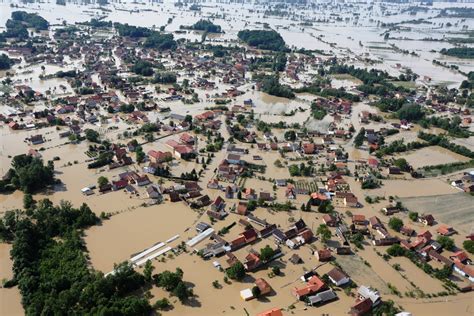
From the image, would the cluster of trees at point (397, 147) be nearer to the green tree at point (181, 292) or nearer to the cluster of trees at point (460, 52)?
the green tree at point (181, 292)

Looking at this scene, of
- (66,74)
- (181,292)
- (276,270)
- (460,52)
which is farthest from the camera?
(460,52)

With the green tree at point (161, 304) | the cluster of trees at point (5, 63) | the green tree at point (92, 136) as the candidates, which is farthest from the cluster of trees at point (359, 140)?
the cluster of trees at point (5, 63)

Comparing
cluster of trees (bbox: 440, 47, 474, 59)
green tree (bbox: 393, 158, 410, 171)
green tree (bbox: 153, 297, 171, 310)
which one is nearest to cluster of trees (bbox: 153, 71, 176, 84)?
green tree (bbox: 393, 158, 410, 171)

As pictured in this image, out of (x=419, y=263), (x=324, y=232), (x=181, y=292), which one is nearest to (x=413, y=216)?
(x=419, y=263)

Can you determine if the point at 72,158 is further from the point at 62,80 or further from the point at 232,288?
the point at 62,80

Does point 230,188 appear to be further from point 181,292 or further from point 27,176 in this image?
point 27,176

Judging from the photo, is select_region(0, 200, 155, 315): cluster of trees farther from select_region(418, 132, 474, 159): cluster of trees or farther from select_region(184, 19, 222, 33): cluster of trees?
select_region(184, 19, 222, 33): cluster of trees

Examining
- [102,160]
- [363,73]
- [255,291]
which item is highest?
[363,73]

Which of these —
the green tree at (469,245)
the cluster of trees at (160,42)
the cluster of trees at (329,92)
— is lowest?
the green tree at (469,245)
